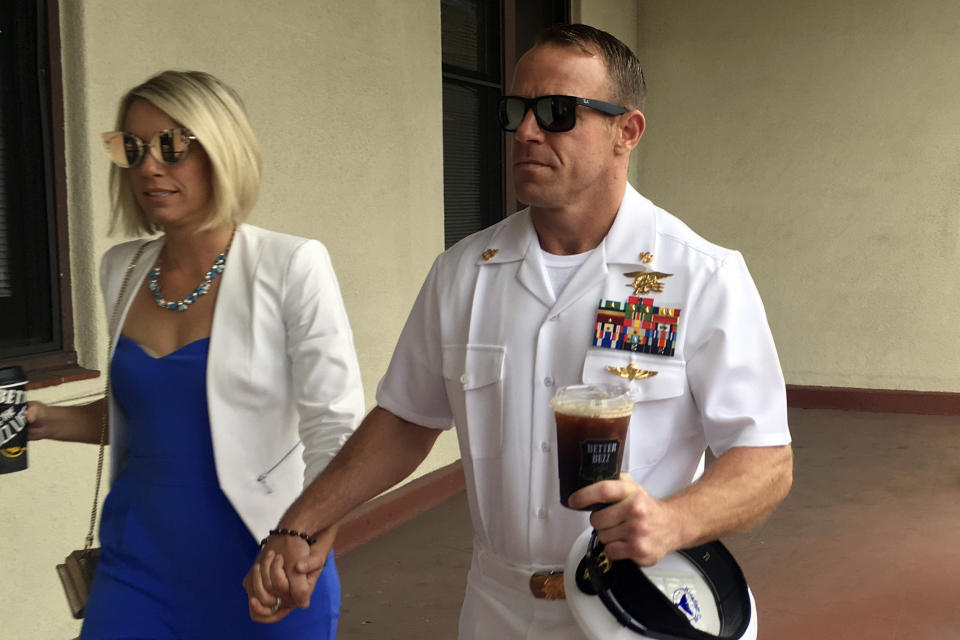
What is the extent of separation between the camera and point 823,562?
510cm

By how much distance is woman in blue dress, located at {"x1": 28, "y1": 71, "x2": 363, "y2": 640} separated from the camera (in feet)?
6.91

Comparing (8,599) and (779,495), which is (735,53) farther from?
(779,495)

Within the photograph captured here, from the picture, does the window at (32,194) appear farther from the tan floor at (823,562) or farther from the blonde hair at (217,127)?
the tan floor at (823,562)

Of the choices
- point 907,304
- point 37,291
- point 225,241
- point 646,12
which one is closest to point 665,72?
point 646,12

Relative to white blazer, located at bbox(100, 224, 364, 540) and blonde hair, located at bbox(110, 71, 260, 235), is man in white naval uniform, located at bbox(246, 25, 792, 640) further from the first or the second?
blonde hair, located at bbox(110, 71, 260, 235)

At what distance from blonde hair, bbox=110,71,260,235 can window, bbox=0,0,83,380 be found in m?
1.42

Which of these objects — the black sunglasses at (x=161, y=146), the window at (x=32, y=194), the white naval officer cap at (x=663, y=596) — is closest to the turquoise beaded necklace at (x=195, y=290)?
the black sunglasses at (x=161, y=146)

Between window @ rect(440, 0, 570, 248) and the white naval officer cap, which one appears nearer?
the white naval officer cap

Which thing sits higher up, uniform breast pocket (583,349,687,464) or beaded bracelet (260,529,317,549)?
uniform breast pocket (583,349,687,464)

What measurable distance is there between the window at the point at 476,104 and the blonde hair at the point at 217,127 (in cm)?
411

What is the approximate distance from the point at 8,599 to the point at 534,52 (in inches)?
102

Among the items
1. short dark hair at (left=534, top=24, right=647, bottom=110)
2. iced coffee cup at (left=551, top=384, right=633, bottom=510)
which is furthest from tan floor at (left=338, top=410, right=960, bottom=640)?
iced coffee cup at (left=551, top=384, right=633, bottom=510)

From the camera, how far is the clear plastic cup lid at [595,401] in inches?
54.9

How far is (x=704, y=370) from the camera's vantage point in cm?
175
